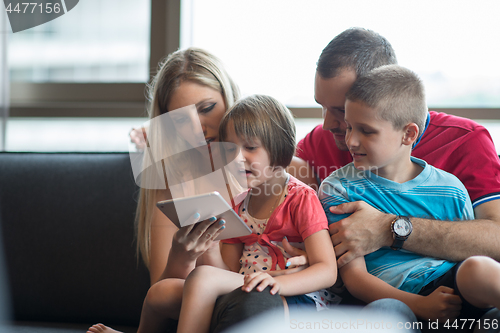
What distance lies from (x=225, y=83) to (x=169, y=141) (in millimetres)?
298

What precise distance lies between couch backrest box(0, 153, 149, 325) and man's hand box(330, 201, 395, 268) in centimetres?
81

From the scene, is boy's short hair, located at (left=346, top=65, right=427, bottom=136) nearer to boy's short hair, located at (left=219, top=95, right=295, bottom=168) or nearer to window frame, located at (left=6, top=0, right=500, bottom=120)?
boy's short hair, located at (left=219, top=95, right=295, bottom=168)

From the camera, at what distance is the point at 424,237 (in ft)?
3.40

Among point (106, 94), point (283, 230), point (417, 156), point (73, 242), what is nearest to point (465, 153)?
point (417, 156)

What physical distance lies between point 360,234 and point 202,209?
457mm

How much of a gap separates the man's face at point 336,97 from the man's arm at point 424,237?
1.13ft

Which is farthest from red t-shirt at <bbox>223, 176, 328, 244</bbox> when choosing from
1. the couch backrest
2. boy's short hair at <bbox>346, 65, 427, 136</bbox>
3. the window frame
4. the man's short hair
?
the window frame

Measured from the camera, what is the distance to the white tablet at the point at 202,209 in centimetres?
82

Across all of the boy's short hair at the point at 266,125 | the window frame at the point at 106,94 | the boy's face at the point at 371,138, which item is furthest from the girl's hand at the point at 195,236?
the window frame at the point at 106,94

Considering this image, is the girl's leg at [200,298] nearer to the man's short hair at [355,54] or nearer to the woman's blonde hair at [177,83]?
the woman's blonde hair at [177,83]

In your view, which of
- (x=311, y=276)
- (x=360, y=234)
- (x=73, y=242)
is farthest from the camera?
(x=73, y=242)

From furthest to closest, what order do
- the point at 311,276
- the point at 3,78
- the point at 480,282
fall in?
1. the point at 3,78
2. the point at 311,276
3. the point at 480,282

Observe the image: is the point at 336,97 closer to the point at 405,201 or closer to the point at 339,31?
the point at 405,201

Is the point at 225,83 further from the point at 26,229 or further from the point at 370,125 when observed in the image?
the point at 26,229
